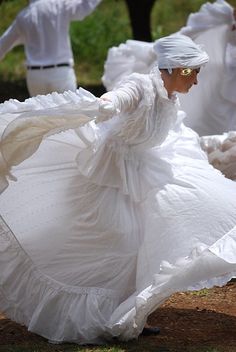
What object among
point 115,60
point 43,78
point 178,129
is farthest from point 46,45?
point 178,129

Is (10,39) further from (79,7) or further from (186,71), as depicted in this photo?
(186,71)

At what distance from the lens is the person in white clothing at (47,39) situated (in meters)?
11.4

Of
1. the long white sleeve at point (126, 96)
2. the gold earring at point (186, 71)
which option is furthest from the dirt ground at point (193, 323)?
the gold earring at point (186, 71)

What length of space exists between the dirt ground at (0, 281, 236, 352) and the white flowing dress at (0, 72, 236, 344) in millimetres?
289

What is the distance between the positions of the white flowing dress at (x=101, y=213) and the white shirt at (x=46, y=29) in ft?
17.1

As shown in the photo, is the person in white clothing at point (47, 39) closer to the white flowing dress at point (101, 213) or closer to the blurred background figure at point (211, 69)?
the blurred background figure at point (211, 69)

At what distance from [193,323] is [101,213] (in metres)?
1.07

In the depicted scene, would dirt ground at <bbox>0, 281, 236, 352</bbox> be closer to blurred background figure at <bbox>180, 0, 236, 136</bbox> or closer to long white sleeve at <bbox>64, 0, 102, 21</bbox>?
blurred background figure at <bbox>180, 0, 236, 136</bbox>

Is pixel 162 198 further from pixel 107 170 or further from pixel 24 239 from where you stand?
pixel 24 239

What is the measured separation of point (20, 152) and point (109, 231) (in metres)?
0.69

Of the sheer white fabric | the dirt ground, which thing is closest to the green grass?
the sheer white fabric

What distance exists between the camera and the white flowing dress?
19.3ft

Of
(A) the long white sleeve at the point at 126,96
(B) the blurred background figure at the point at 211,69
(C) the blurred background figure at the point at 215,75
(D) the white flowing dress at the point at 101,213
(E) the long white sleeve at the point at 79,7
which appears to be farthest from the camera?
(E) the long white sleeve at the point at 79,7

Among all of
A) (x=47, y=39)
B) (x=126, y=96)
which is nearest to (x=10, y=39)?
(x=47, y=39)
